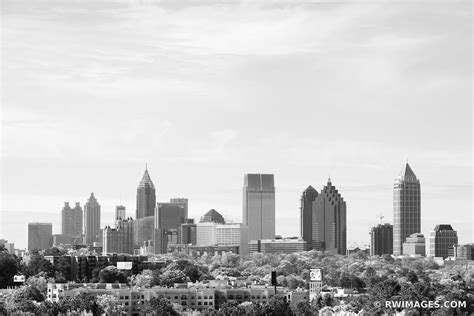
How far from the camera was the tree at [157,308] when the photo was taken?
133250 millimetres

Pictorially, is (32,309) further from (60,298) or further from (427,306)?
(427,306)

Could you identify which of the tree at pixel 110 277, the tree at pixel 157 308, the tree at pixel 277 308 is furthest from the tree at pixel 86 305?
the tree at pixel 110 277

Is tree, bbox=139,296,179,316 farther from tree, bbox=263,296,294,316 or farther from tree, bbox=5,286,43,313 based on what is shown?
tree, bbox=5,286,43,313

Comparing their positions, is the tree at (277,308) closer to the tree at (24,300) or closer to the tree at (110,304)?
the tree at (110,304)

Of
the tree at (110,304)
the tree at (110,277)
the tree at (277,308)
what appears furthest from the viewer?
the tree at (110,277)

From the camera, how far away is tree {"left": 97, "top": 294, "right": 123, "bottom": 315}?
136 metres

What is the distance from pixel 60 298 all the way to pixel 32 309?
18.9 m

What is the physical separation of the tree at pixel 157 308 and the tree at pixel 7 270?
131ft

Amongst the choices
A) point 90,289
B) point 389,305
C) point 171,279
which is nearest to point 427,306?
point 389,305

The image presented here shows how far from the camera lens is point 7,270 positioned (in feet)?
597

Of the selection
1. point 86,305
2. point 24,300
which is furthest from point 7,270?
point 86,305

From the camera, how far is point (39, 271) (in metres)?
194

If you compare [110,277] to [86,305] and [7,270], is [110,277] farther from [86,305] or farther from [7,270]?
[86,305]

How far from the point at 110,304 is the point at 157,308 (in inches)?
341
